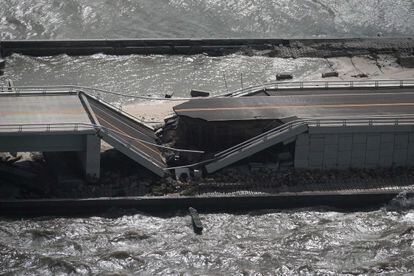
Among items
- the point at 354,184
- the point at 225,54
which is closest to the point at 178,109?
the point at 354,184

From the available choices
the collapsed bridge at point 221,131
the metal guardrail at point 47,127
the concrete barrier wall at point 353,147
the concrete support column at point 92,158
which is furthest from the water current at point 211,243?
the metal guardrail at point 47,127

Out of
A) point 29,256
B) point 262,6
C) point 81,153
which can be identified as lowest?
point 29,256

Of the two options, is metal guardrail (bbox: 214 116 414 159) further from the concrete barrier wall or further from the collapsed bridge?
the concrete barrier wall

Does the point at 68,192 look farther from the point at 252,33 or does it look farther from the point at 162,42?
the point at 252,33

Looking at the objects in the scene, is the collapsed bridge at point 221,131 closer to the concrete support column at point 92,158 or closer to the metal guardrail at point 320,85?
the concrete support column at point 92,158

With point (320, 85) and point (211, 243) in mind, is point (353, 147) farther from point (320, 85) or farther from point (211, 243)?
point (211, 243)
